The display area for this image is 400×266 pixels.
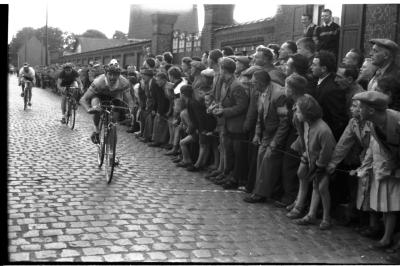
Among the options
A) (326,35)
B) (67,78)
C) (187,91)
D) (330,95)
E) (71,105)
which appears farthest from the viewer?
(67,78)

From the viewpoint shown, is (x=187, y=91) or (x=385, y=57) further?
(x=187, y=91)

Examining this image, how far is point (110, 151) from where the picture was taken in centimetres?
803

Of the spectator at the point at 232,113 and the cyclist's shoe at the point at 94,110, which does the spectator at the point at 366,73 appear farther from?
the cyclist's shoe at the point at 94,110

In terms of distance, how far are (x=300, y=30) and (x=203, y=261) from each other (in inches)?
444

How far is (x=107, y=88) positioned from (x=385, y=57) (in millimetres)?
4675

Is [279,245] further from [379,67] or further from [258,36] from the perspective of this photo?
[258,36]

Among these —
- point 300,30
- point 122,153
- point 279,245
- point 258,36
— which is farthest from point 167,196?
point 258,36

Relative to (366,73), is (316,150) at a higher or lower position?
lower

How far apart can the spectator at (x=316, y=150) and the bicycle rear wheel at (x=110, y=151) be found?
303 cm

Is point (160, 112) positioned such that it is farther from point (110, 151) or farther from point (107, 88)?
point (110, 151)

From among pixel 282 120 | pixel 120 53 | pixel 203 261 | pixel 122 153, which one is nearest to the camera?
pixel 203 261

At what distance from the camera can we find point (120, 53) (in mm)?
35062

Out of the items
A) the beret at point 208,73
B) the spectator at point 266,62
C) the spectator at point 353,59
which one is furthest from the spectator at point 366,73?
the beret at point 208,73

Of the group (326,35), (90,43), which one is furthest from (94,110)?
(90,43)
